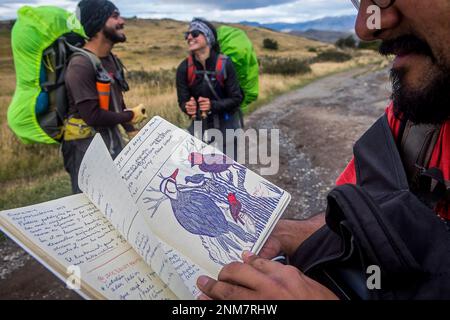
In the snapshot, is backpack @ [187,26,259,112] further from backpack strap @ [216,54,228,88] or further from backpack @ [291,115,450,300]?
backpack @ [291,115,450,300]

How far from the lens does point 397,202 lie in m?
0.99

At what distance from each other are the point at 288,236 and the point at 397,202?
47cm

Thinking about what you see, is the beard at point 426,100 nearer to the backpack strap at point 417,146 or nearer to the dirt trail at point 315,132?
the backpack strap at point 417,146

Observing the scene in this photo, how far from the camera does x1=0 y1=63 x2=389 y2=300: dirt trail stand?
323cm

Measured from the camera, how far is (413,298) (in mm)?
810

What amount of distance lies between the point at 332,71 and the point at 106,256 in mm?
26906

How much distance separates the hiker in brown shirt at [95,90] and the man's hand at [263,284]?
2511mm

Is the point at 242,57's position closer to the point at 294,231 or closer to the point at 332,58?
the point at 294,231

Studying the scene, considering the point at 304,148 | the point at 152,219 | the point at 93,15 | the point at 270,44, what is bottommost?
the point at 304,148

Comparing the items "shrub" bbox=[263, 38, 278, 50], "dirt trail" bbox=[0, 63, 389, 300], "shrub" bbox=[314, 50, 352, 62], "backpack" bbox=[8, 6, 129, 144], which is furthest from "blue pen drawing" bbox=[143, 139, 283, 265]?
"shrub" bbox=[263, 38, 278, 50]

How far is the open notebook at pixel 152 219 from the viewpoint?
3.02ft

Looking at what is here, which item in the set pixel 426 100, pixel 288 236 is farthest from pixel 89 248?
pixel 426 100
